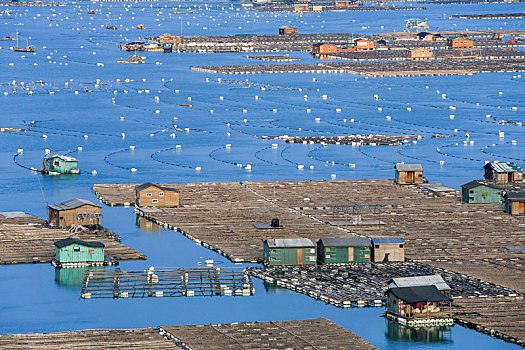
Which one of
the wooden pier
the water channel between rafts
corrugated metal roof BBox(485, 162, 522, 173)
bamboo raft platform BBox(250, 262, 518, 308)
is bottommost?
the water channel between rafts

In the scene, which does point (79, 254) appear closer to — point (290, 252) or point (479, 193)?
point (290, 252)

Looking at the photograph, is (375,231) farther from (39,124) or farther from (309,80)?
(309,80)

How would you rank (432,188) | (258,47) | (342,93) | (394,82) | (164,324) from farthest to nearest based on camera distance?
(258,47), (394,82), (342,93), (432,188), (164,324)

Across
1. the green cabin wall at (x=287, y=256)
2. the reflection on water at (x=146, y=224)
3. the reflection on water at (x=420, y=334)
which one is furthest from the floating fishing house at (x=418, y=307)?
the reflection on water at (x=146, y=224)

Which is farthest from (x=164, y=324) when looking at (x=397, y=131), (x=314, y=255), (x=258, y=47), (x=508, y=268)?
(x=258, y=47)

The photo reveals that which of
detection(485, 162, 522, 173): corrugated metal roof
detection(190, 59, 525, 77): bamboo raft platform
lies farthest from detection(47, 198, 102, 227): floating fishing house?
detection(190, 59, 525, 77): bamboo raft platform

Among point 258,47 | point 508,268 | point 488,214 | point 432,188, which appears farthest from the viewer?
point 258,47

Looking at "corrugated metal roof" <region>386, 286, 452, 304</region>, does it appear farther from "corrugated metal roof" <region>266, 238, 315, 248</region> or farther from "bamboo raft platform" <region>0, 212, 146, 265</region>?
"bamboo raft platform" <region>0, 212, 146, 265</region>
